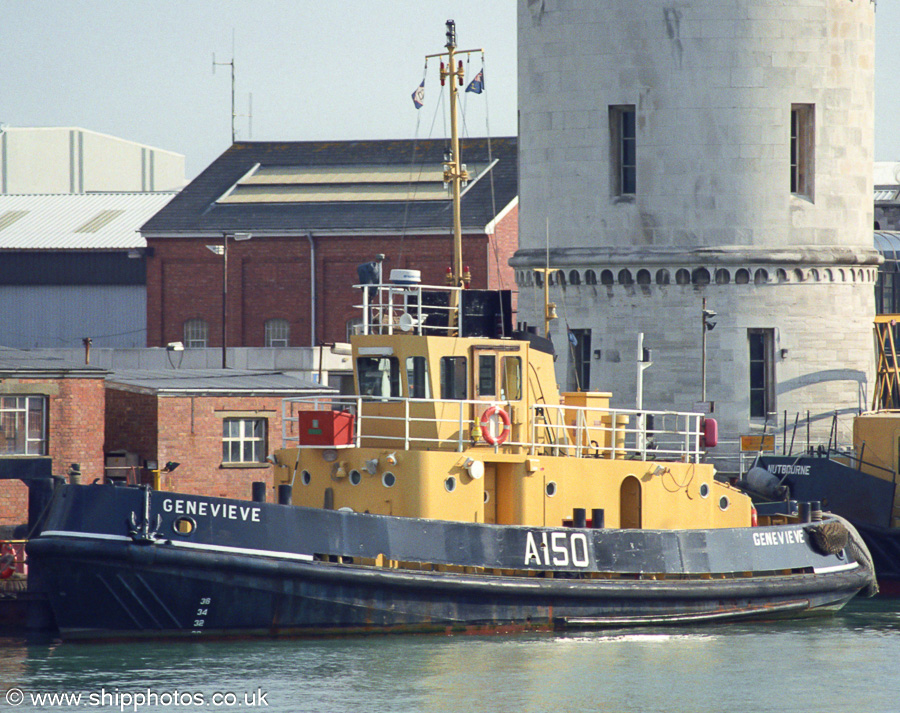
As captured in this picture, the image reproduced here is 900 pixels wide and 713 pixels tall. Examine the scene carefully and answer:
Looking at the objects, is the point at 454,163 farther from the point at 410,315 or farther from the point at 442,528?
the point at 442,528

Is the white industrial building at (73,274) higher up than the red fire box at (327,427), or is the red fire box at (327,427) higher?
the white industrial building at (73,274)

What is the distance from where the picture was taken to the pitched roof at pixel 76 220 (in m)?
55.2

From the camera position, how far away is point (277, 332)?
52688 mm

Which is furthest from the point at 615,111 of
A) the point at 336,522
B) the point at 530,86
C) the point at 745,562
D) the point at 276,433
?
the point at 336,522

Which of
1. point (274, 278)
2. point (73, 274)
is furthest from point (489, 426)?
point (73, 274)

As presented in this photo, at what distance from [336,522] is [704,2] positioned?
61.8ft

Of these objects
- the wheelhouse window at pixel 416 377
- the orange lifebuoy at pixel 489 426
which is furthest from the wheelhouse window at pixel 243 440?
the orange lifebuoy at pixel 489 426

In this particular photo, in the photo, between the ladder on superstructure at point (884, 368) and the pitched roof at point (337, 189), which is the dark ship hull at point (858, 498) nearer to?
the ladder on superstructure at point (884, 368)

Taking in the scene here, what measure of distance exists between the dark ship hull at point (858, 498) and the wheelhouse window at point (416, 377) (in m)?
10.8

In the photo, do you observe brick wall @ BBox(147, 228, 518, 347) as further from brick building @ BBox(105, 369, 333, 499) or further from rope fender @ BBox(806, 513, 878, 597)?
rope fender @ BBox(806, 513, 878, 597)

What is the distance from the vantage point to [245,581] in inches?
768

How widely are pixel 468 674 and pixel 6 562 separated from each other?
7823mm

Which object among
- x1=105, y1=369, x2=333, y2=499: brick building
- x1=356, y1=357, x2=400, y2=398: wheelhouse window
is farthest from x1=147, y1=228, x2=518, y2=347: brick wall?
x1=356, y1=357, x2=400, y2=398: wheelhouse window

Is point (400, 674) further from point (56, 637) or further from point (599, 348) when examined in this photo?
point (599, 348)
